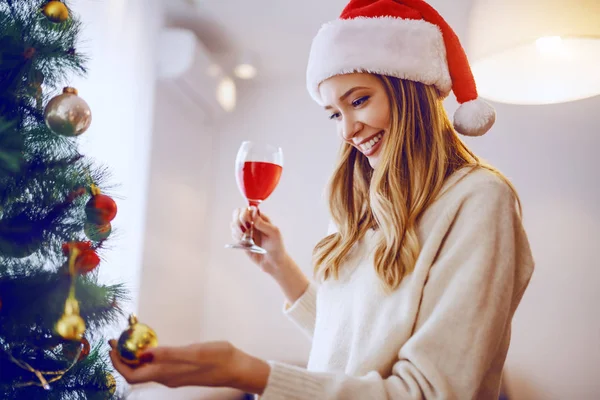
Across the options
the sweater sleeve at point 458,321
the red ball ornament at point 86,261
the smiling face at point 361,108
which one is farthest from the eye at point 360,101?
the red ball ornament at point 86,261

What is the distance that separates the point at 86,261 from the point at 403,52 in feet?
2.52

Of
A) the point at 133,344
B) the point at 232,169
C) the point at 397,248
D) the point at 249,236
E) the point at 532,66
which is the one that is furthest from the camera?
the point at 232,169

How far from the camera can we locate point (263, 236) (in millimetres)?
1179

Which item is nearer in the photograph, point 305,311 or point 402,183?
point 402,183

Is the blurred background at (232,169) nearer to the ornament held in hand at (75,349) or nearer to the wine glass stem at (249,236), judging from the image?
the wine glass stem at (249,236)

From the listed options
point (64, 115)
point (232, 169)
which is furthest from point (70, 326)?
point (232, 169)

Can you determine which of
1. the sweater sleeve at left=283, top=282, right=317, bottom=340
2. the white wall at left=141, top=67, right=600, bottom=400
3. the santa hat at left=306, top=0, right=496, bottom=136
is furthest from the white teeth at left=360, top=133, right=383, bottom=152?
the white wall at left=141, top=67, right=600, bottom=400

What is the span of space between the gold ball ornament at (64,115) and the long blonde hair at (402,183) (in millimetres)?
567

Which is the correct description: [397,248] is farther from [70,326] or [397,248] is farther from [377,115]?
[70,326]

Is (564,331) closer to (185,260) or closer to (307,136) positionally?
(307,136)

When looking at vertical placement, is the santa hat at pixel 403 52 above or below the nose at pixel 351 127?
above

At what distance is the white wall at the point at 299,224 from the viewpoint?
2355 millimetres

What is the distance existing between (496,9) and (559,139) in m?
1.66

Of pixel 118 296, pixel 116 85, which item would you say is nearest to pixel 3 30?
pixel 118 296
